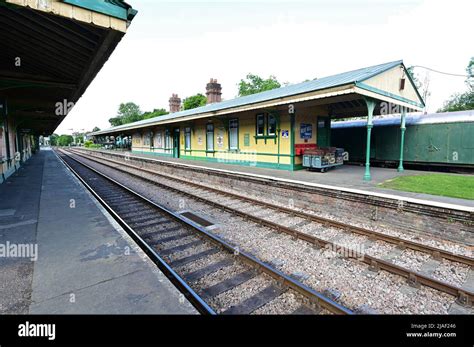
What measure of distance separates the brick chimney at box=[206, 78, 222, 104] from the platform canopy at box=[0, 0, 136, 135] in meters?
25.3

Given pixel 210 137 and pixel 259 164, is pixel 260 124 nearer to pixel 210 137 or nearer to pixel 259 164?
pixel 259 164

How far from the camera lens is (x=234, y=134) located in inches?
627

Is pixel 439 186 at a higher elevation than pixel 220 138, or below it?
below

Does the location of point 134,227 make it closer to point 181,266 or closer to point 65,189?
point 181,266

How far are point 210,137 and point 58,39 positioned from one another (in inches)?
532

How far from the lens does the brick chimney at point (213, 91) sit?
32.2 meters

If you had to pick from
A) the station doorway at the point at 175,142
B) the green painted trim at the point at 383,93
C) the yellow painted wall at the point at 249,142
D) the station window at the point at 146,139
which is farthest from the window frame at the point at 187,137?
the green painted trim at the point at 383,93

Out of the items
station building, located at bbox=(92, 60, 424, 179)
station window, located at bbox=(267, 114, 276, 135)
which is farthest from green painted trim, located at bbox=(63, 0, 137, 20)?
station window, located at bbox=(267, 114, 276, 135)

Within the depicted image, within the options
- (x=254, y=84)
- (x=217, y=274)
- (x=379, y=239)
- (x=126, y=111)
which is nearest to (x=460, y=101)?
(x=254, y=84)

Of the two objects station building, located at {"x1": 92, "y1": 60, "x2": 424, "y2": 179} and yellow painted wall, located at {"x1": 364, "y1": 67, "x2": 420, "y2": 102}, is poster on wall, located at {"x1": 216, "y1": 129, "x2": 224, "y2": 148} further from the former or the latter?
yellow painted wall, located at {"x1": 364, "y1": 67, "x2": 420, "y2": 102}

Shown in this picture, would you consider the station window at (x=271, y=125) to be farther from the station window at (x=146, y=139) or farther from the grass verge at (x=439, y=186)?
the station window at (x=146, y=139)

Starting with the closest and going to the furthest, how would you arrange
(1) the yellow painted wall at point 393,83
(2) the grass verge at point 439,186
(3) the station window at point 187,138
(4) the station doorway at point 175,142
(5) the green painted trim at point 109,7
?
(5) the green painted trim at point 109,7, (2) the grass verge at point 439,186, (1) the yellow painted wall at point 393,83, (3) the station window at point 187,138, (4) the station doorway at point 175,142

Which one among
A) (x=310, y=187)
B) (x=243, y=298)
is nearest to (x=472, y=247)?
(x=310, y=187)

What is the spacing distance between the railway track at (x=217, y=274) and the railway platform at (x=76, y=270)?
1.34ft
